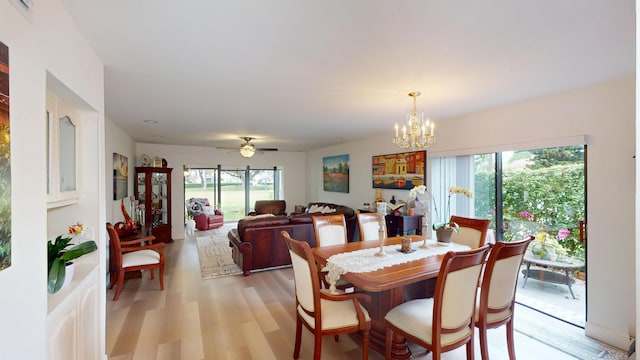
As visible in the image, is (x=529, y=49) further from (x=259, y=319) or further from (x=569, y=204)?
(x=259, y=319)

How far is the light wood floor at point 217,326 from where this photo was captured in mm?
2404

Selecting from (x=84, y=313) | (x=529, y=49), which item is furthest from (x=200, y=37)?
(x=529, y=49)

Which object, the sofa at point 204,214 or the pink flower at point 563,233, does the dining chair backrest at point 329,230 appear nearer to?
the pink flower at point 563,233

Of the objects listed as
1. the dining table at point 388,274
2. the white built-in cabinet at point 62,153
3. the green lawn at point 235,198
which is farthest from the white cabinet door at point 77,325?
the green lawn at point 235,198

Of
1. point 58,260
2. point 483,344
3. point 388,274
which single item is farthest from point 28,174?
point 483,344

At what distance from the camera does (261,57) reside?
2029 mm

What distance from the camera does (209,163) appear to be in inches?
297

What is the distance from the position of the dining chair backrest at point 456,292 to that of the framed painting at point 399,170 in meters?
2.94

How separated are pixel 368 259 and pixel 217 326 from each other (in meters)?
1.70

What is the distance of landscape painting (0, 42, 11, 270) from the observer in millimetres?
963

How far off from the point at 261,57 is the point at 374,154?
4.10 m

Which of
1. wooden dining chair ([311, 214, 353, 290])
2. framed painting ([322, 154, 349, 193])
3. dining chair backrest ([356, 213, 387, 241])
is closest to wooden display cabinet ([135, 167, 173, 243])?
framed painting ([322, 154, 349, 193])

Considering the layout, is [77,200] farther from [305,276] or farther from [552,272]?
[552,272]

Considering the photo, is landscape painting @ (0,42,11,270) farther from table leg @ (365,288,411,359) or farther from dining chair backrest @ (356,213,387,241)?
dining chair backrest @ (356,213,387,241)
